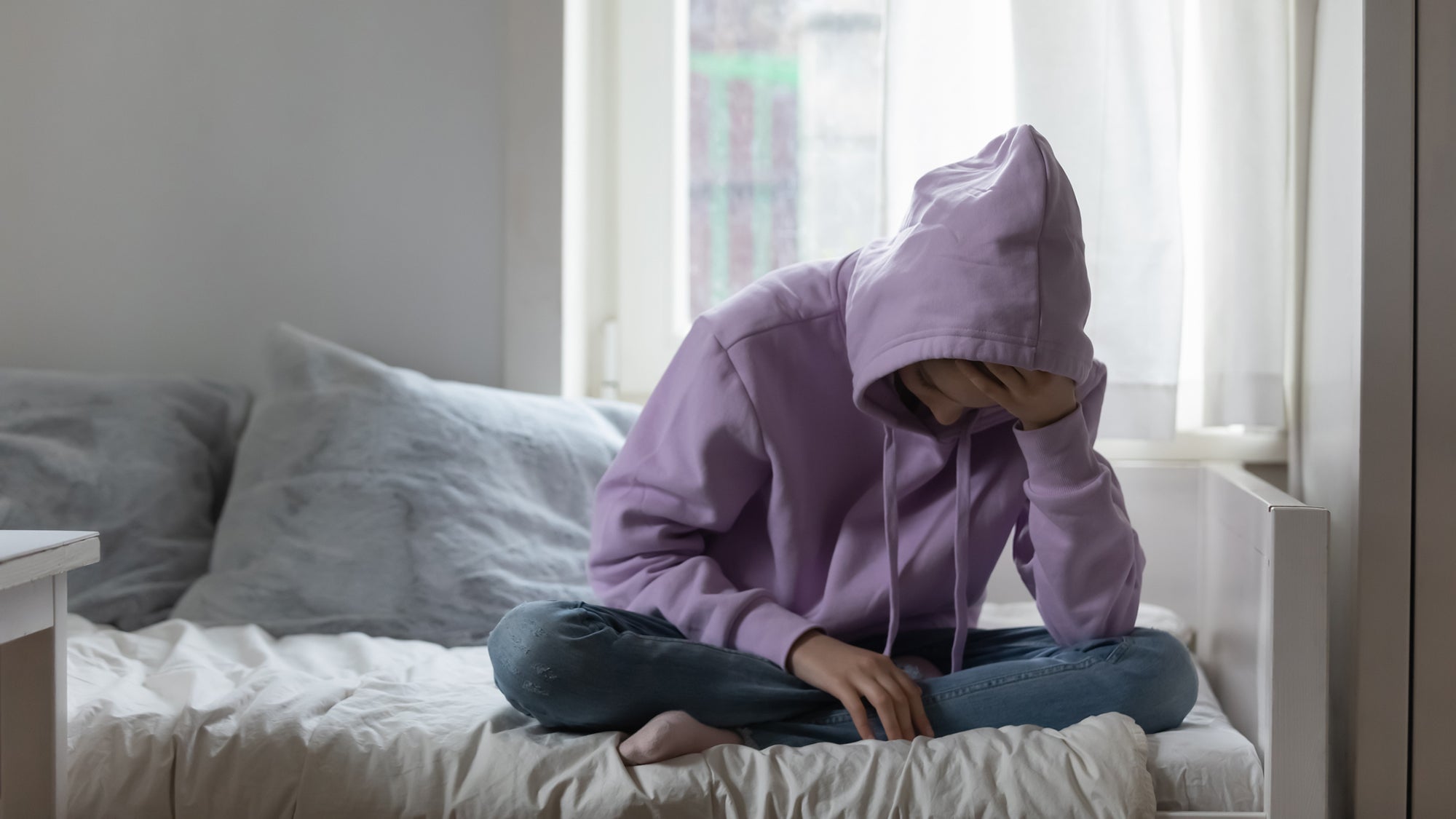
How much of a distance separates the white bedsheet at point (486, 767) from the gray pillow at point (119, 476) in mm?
357

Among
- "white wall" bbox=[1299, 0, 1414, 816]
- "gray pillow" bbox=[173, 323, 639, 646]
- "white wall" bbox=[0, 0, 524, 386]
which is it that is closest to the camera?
"white wall" bbox=[1299, 0, 1414, 816]

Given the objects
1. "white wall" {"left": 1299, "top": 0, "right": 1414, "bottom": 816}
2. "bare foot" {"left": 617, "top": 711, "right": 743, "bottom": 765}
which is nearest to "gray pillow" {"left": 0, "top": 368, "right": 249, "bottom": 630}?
"bare foot" {"left": 617, "top": 711, "right": 743, "bottom": 765}

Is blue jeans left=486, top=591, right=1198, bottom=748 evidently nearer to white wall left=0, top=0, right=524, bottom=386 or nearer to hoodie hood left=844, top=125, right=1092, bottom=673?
hoodie hood left=844, top=125, right=1092, bottom=673

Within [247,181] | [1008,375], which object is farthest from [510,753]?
[247,181]

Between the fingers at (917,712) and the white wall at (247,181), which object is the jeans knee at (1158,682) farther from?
the white wall at (247,181)

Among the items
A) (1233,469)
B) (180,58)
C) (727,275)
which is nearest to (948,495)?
(1233,469)

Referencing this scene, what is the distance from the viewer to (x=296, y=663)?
3.54 feet

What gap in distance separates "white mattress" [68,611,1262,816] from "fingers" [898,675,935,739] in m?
0.04

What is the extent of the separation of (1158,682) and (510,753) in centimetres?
53

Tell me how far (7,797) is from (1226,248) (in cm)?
142

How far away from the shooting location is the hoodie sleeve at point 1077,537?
2.93 feet

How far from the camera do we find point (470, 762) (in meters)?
→ 0.82

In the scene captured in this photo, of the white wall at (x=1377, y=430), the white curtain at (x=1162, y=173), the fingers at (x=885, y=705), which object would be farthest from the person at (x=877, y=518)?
the white curtain at (x=1162, y=173)

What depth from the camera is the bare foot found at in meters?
0.80
